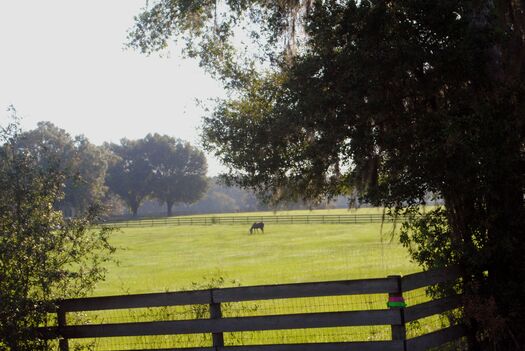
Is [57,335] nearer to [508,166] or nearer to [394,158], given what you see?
[394,158]

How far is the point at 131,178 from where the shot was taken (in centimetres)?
11262

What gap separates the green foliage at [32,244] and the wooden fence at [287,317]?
34cm

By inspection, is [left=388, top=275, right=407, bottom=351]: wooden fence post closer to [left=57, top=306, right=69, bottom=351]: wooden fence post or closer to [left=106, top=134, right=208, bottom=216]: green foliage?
[left=57, top=306, right=69, bottom=351]: wooden fence post

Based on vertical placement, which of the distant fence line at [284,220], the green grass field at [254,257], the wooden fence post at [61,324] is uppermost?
the wooden fence post at [61,324]

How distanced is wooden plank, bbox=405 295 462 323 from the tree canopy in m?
0.25

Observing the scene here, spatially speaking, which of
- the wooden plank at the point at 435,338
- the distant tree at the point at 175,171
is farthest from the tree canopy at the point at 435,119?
the distant tree at the point at 175,171

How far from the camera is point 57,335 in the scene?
839 centimetres

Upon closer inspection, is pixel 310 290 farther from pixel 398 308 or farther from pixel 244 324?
pixel 398 308

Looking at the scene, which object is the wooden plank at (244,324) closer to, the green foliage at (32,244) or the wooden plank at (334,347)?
the wooden plank at (334,347)

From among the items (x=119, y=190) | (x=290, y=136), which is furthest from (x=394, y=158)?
(x=119, y=190)

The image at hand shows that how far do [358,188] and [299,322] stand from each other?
490 cm

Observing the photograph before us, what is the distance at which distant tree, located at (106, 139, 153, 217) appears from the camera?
11112 cm

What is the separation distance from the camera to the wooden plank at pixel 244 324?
7359mm

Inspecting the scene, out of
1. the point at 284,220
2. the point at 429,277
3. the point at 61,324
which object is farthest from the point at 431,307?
the point at 284,220
